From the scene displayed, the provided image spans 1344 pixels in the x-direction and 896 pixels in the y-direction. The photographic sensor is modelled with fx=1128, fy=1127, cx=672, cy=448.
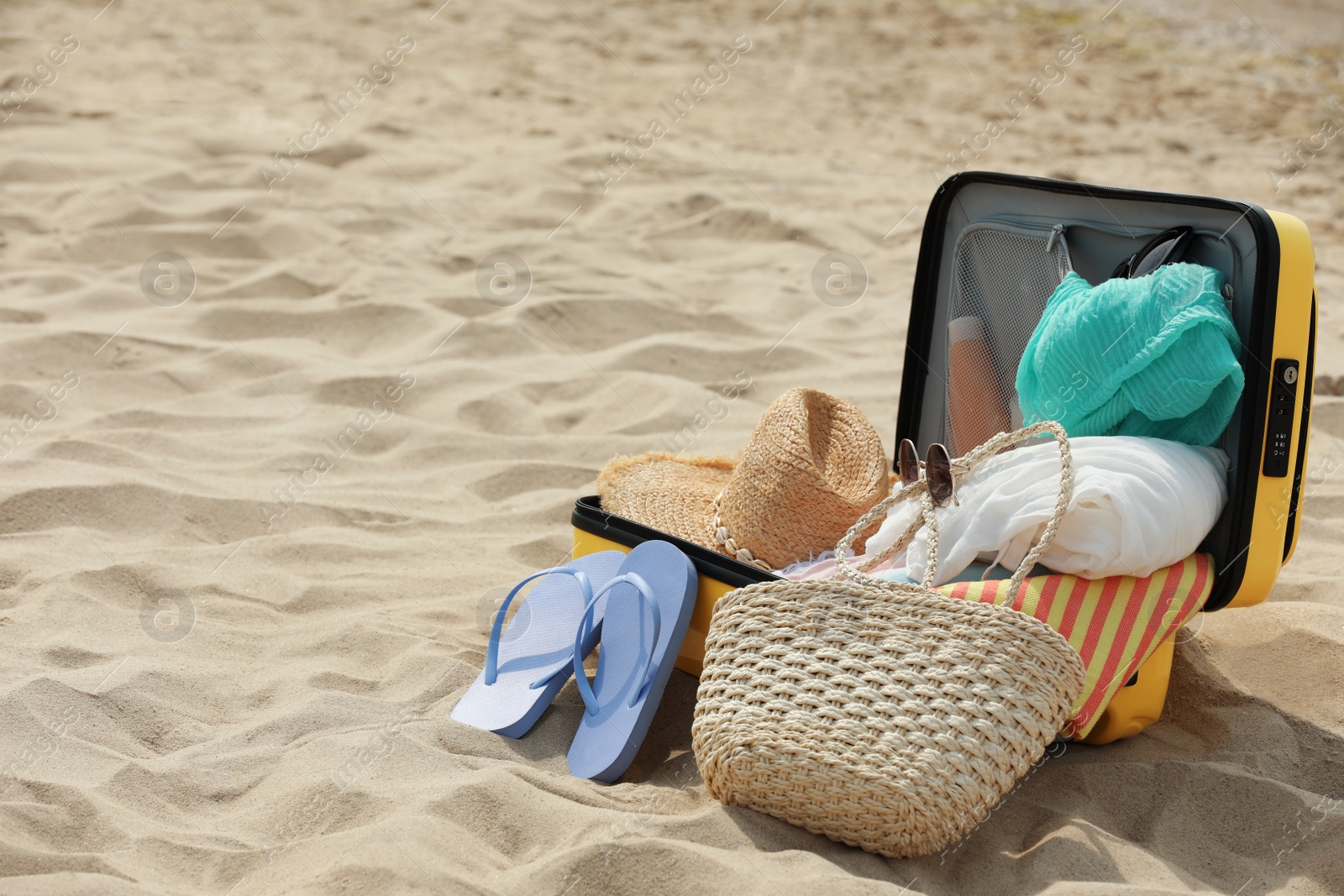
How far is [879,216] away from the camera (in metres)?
5.52

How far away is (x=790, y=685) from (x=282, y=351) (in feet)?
9.06

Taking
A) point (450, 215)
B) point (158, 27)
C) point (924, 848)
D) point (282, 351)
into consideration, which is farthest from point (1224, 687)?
point (158, 27)

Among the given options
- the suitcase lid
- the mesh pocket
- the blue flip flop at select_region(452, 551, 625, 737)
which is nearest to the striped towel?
the suitcase lid

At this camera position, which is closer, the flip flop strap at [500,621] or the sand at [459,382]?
the sand at [459,382]

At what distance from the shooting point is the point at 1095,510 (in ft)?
6.09

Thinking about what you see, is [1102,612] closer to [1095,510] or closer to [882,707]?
[1095,510]

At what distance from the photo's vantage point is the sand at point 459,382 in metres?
1.77

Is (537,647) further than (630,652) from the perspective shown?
Yes

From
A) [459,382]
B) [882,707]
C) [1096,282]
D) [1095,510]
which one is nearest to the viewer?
[882,707]

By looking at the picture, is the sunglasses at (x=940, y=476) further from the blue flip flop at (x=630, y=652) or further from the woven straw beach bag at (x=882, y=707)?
the blue flip flop at (x=630, y=652)

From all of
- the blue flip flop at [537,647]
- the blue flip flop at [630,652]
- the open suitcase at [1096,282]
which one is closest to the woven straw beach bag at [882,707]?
the blue flip flop at [630,652]

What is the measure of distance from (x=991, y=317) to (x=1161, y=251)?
1.57ft

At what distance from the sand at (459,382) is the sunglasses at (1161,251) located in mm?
840

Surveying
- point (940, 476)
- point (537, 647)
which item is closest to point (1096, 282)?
point (940, 476)
